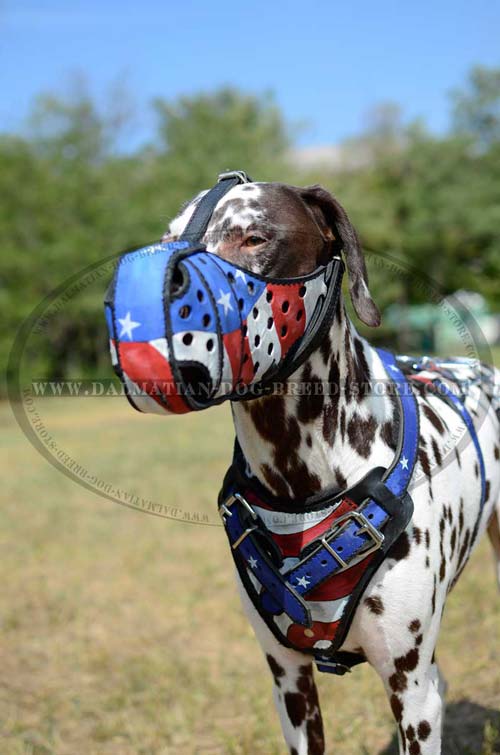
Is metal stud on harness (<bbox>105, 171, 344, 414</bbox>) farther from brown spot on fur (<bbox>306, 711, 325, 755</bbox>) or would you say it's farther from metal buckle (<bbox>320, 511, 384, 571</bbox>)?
brown spot on fur (<bbox>306, 711, 325, 755</bbox>)

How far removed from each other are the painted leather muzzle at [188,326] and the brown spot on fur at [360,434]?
44 centimetres

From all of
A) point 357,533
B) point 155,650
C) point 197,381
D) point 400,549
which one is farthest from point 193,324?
point 155,650

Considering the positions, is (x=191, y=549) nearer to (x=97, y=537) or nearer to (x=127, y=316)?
(x=97, y=537)

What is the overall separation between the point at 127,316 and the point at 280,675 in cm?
150

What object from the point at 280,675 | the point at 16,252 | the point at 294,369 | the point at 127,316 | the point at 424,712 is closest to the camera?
the point at 127,316

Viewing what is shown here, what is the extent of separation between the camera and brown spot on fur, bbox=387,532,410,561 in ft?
7.68

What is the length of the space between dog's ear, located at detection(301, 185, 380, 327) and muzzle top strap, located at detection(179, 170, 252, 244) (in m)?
0.22

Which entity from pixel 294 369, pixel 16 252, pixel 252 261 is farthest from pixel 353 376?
pixel 16 252

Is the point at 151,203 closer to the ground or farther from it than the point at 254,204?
farther from it

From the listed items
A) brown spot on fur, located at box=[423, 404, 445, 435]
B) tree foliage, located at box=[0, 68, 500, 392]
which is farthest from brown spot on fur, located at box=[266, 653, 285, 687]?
tree foliage, located at box=[0, 68, 500, 392]

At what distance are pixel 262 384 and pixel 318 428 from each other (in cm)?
28

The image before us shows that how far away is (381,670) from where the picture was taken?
2406mm

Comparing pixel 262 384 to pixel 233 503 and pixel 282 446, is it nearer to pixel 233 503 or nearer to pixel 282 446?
pixel 282 446

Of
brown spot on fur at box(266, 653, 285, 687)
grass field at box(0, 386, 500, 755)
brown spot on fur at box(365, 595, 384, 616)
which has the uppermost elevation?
brown spot on fur at box(365, 595, 384, 616)
